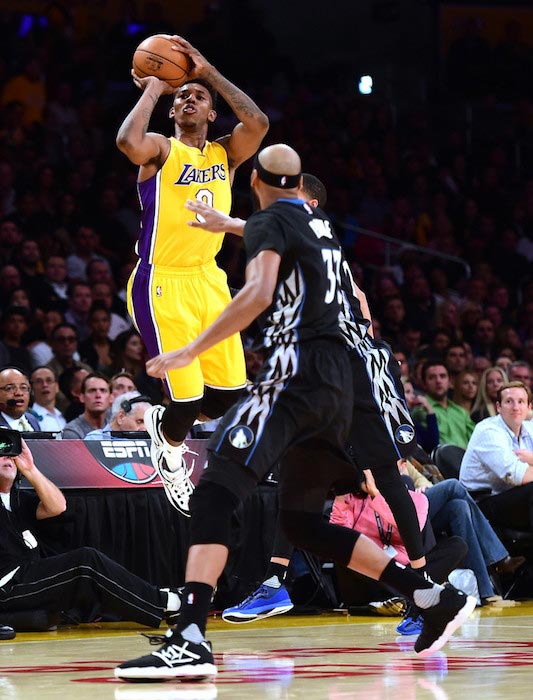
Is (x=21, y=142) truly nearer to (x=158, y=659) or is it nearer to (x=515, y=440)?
(x=515, y=440)

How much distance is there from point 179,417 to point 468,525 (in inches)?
119

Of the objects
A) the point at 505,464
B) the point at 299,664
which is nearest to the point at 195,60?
the point at 299,664

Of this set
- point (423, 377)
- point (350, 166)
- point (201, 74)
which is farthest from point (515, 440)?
point (350, 166)

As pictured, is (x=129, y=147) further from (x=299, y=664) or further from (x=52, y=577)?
(x=299, y=664)

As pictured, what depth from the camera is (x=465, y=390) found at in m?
11.4

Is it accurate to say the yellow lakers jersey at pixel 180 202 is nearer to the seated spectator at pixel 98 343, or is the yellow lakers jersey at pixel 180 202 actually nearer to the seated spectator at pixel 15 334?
the seated spectator at pixel 15 334

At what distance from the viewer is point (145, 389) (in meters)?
10.3

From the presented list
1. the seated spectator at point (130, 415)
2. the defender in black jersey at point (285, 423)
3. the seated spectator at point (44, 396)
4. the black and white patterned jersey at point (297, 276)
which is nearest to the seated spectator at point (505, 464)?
the seated spectator at point (130, 415)

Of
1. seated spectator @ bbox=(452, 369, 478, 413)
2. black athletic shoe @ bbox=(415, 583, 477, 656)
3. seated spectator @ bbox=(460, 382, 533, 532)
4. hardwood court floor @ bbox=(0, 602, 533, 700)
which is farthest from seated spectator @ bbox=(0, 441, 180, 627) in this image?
seated spectator @ bbox=(452, 369, 478, 413)

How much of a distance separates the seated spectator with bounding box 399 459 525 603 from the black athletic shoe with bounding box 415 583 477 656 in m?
3.56

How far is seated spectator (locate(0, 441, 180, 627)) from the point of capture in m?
7.16

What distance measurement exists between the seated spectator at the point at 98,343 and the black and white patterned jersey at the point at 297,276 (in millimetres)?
6178

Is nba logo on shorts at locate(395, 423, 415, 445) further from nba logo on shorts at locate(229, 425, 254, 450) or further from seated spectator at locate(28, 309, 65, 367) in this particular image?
seated spectator at locate(28, 309, 65, 367)

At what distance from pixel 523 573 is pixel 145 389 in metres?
3.33
